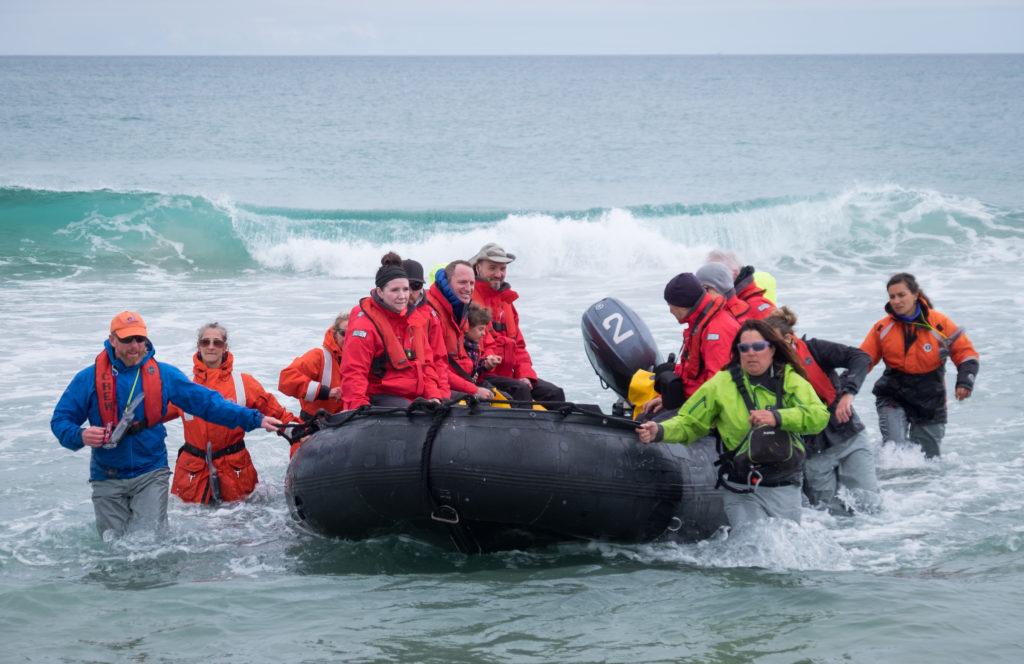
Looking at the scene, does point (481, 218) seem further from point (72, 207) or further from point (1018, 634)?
point (1018, 634)

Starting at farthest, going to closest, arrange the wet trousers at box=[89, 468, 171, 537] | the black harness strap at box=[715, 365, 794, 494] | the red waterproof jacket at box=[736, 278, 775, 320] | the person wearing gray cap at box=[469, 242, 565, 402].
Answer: the person wearing gray cap at box=[469, 242, 565, 402]
the red waterproof jacket at box=[736, 278, 775, 320]
the wet trousers at box=[89, 468, 171, 537]
the black harness strap at box=[715, 365, 794, 494]

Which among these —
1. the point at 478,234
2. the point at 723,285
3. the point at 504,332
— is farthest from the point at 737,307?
the point at 478,234

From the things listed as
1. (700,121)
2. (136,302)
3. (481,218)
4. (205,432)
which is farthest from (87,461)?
(700,121)

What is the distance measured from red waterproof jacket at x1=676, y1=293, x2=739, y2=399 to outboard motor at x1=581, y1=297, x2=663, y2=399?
1382 mm

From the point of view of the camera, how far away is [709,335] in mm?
5875

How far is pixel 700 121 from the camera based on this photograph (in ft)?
149

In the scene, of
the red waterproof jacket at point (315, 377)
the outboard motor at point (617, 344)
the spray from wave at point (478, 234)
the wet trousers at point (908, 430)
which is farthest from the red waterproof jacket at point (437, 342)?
the spray from wave at point (478, 234)

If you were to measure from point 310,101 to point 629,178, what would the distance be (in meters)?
27.1

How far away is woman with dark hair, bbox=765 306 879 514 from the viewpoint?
20.4 feet

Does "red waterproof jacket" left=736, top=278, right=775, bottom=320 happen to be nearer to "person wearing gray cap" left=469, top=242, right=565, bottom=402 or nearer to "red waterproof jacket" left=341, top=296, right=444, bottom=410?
"person wearing gray cap" left=469, top=242, right=565, bottom=402

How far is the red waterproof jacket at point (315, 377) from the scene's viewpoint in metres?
6.85

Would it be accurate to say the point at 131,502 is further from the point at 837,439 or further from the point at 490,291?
the point at 837,439

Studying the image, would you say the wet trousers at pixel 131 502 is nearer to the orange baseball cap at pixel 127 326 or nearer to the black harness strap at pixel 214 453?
the black harness strap at pixel 214 453

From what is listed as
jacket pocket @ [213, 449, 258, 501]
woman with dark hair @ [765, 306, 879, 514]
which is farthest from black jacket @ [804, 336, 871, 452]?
jacket pocket @ [213, 449, 258, 501]
